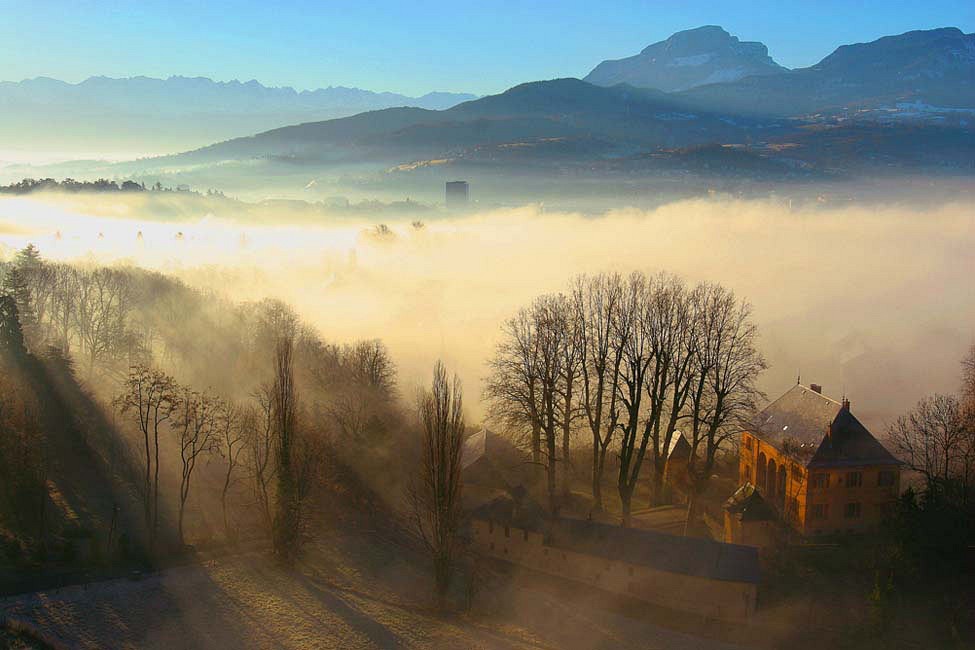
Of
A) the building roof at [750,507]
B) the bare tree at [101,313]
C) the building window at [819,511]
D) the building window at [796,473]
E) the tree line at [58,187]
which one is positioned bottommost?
the building window at [819,511]

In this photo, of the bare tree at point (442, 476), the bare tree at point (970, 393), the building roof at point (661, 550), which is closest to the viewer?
the building roof at point (661, 550)

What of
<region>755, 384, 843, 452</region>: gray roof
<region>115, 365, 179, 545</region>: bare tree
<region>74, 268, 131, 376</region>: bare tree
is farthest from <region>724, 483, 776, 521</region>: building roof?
<region>74, 268, 131, 376</region>: bare tree

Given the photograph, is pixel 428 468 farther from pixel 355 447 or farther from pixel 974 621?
pixel 974 621

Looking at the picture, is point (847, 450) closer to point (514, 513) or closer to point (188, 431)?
point (514, 513)

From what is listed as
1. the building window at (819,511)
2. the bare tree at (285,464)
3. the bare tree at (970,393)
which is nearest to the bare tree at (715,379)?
the building window at (819,511)

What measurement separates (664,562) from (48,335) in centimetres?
4962

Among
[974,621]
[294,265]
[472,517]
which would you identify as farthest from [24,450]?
[294,265]

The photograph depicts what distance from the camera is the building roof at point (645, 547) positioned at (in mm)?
27875

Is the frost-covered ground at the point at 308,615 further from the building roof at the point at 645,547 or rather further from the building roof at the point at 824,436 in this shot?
the building roof at the point at 824,436

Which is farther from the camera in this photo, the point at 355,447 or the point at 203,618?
the point at 355,447

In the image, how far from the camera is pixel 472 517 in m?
33.3

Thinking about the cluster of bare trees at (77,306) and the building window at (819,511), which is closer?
the building window at (819,511)

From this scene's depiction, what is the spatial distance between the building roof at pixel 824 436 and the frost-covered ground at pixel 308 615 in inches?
447

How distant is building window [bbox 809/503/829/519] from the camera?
1310 inches
